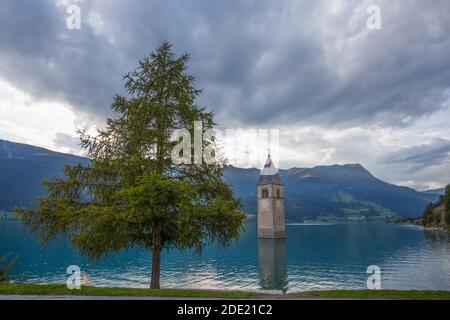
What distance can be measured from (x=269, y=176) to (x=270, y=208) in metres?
11.5

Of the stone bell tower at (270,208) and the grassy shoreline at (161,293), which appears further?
the stone bell tower at (270,208)

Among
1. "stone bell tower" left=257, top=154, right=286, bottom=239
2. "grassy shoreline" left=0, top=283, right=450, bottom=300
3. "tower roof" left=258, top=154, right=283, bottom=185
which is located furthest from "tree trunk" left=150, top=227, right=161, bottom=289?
"tower roof" left=258, top=154, right=283, bottom=185

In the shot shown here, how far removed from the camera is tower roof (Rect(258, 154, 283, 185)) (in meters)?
97.8

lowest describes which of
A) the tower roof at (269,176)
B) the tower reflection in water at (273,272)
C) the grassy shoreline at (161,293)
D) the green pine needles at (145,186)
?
the tower reflection in water at (273,272)

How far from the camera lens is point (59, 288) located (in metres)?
11.4

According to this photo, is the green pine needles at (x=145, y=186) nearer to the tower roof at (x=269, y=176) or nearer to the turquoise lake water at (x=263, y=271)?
the turquoise lake water at (x=263, y=271)

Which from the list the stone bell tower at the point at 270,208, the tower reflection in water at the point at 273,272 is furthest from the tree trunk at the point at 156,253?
the stone bell tower at the point at 270,208

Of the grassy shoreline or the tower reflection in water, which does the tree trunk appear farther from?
the tower reflection in water

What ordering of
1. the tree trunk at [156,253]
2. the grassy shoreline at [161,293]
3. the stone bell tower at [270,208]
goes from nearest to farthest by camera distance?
the grassy shoreline at [161,293], the tree trunk at [156,253], the stone bell tower at [270,208]

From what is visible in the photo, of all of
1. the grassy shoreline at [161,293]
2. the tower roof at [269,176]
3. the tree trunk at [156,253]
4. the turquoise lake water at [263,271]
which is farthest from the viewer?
the tower roof at [269,176]

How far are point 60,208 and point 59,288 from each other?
11.4 feet

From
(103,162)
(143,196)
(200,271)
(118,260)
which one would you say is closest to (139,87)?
(103,162)

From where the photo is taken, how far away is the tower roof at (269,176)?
97800 millimetres
